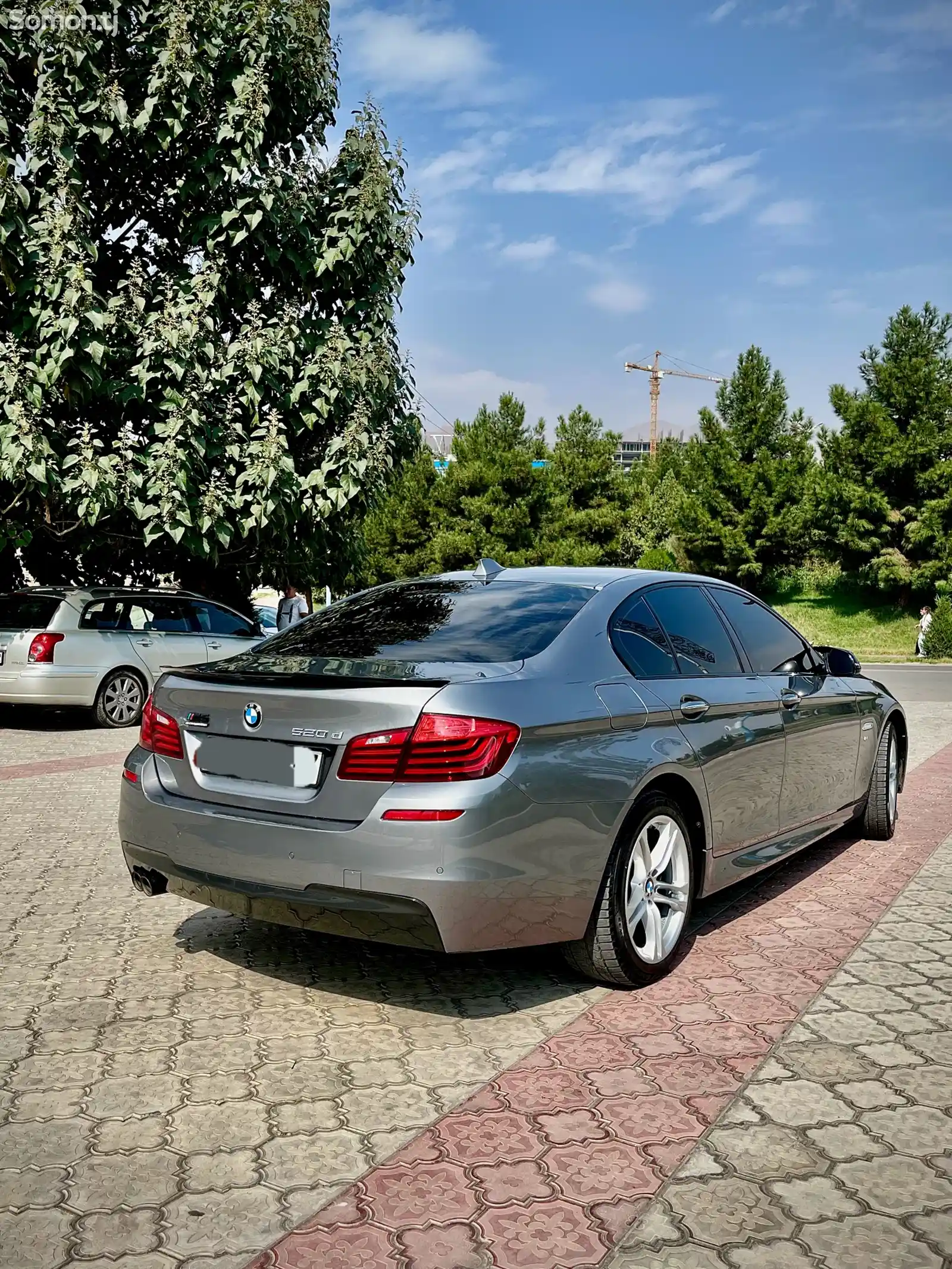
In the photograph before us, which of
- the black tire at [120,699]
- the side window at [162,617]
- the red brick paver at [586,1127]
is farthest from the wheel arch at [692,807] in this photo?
the side window at [162,617]

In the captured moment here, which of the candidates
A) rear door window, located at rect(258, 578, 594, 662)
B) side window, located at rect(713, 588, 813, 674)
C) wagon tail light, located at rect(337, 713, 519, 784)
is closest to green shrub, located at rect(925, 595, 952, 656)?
side window, located at rect(713, 588, 813, 674)

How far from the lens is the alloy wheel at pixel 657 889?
4.32 m

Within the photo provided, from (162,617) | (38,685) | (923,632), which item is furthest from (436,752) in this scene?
(923,632)

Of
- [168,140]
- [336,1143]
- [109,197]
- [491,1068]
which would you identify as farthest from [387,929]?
[109,197]

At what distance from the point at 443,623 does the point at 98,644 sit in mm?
9377

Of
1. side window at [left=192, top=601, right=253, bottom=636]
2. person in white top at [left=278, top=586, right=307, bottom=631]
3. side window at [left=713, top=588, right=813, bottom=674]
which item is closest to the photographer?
side window at [left=713, top=588, right=813, bottom=674]

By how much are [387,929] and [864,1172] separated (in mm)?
1528

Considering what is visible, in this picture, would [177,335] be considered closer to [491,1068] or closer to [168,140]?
[168,140]

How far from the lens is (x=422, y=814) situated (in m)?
3.65

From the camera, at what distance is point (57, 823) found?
25.1 ft

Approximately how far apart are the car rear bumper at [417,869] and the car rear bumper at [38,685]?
Result: 906 cm

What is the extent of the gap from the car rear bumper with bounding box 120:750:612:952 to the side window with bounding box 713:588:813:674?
6.19 feet

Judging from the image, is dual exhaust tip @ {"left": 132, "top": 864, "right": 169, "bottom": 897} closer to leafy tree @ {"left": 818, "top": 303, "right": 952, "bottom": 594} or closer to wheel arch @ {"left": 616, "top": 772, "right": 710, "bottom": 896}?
wheel arch @ {"left": 616, "top": 772, "right": 710, "bottom": 896}

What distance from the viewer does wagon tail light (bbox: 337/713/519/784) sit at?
3.71 metres
